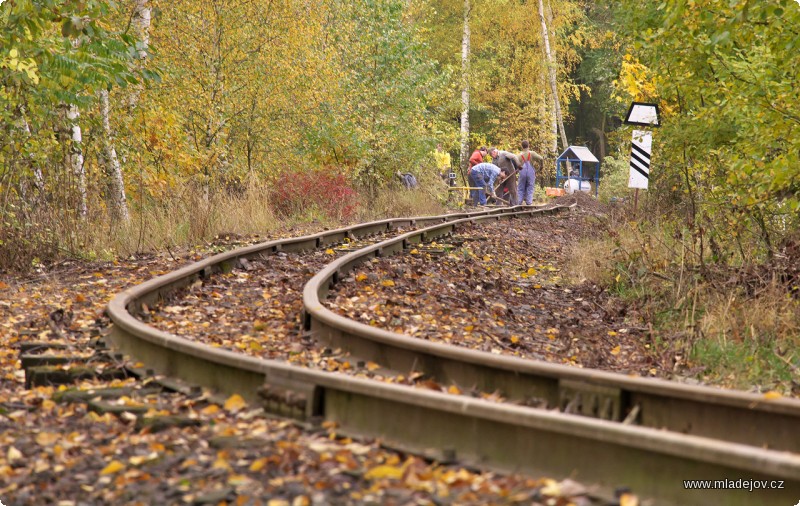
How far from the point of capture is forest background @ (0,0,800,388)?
9367 mm

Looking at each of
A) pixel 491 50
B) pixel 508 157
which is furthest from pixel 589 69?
pixel 508 157

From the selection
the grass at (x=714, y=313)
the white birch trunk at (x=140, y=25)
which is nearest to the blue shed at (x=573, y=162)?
the white birch trunk at (x=140, y=25)

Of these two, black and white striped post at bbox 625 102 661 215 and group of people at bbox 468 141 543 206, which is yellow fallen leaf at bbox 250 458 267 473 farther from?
group of people at bbox 468 141 543 206

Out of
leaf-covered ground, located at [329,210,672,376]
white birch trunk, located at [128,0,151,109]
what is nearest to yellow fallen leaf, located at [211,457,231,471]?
leaf-covered ground, located at [329,210,672,376]

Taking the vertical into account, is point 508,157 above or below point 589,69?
below

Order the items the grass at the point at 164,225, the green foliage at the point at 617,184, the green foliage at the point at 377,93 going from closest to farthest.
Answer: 1. the grass at the point at 164,225
2. the green foliage at the point at 377,93
3. the green foliage at the point at 617,184

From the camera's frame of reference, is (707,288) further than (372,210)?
No

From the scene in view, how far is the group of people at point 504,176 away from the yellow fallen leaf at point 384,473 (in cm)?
2551

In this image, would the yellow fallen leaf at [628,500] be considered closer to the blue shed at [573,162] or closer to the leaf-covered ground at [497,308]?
the leaf-covered ground at [497,308]

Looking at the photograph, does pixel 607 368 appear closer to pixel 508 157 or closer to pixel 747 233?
pixel 747 233

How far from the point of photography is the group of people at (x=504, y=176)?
1172 inches

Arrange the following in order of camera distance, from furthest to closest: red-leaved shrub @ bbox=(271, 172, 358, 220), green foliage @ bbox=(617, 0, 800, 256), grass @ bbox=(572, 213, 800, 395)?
red-leaved shrub @ bbox=(271, 172, 358, 220) < green foliage @ bbox=(617, 0, 800, 256) < grass @ bbox=(572, 213, 800, 395)

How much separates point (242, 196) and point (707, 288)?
434 inches

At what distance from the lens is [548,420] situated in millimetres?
4137
